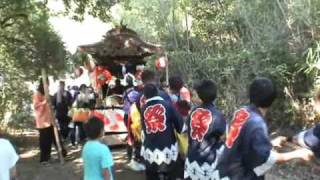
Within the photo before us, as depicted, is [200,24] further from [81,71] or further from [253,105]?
[253,105]

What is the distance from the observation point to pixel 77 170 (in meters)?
10.4

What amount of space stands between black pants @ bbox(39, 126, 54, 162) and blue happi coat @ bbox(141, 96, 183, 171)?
5099 mm

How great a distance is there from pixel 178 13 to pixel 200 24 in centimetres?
295

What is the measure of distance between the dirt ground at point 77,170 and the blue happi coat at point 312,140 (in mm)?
4342

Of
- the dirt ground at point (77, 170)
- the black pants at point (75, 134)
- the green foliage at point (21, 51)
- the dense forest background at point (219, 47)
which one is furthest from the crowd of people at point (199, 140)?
the green foliage at point (21, 51)

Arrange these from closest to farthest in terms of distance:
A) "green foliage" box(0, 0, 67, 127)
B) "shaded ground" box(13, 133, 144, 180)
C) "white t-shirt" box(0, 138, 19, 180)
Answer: "white t-shirt" box(0, 138, 19, 180)
"shaded ground" box(13, 133, 144, 180)
"green foliage" box(0, 0, 67, 127)

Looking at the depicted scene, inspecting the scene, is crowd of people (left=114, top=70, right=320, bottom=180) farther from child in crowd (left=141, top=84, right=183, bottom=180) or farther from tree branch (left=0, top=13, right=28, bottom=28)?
tree branch (left=0, top=13, right=28, bottom=28)

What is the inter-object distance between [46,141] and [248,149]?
795 cm

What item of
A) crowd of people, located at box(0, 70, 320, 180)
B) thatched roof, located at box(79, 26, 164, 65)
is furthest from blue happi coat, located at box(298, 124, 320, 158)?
thatched roof, located at box(79, 26, 164, 65)

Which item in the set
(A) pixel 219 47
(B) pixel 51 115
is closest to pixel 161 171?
(B) pixel 51 115

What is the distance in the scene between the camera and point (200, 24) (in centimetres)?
1838

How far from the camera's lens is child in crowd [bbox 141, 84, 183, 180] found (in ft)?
20.5

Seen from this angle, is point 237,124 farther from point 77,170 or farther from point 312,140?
point 77,170

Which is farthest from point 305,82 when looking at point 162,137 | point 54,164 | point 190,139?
point 190,139
